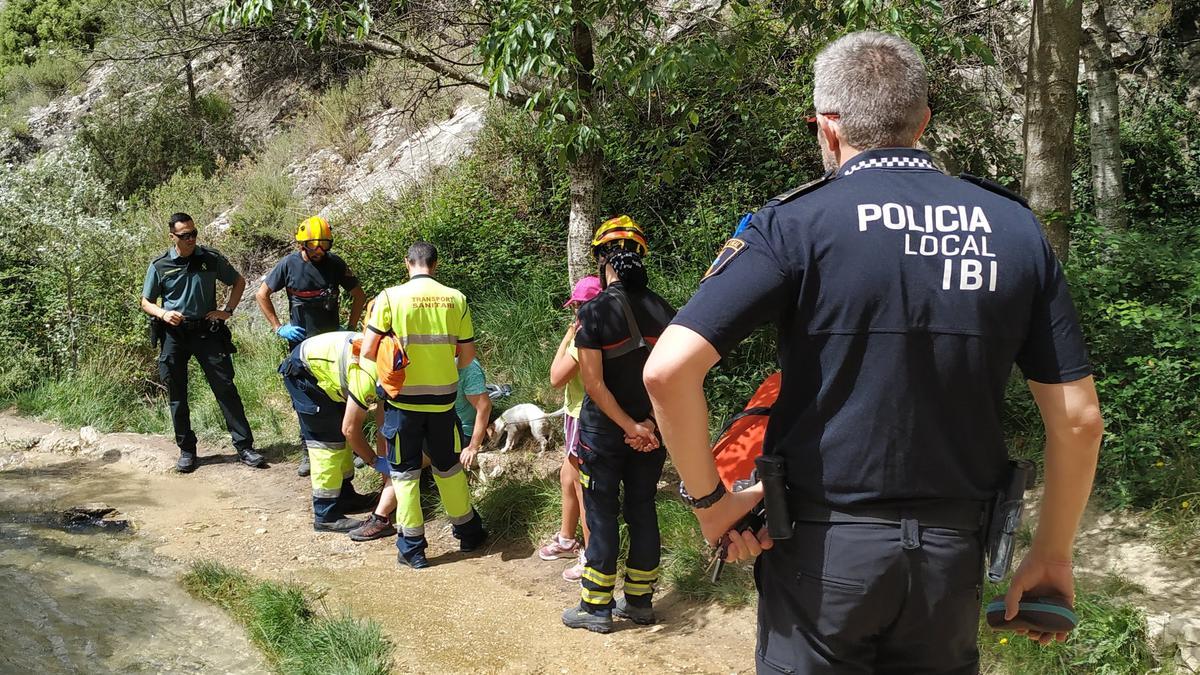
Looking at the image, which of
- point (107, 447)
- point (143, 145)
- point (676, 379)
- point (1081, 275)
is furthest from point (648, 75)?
point (143, 145)

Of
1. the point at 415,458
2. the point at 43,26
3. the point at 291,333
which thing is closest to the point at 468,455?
the point at 415,458

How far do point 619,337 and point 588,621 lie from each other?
4.84ft

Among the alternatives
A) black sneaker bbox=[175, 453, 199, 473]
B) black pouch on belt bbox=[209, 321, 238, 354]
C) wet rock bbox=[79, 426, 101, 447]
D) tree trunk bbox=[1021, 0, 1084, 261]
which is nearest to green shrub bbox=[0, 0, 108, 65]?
wet rock bbox=[79, 426, 101, 447]

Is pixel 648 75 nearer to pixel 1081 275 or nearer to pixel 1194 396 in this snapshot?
pixel 1081 275

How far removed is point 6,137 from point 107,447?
1116cm

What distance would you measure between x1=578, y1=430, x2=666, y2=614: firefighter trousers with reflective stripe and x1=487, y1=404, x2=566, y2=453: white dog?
6.27 ft

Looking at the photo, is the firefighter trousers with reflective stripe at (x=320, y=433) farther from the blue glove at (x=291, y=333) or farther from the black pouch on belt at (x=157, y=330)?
the black pouch on belt at (x=157, y=330)

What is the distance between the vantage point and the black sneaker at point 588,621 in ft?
15.8

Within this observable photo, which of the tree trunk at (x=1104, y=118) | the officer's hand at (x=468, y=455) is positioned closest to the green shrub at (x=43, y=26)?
the officer's hand at (x=468, y=455)

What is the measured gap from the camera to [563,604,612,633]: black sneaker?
4824mm

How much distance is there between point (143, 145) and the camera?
1670 centimetres

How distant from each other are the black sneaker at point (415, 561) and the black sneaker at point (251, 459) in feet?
8.89

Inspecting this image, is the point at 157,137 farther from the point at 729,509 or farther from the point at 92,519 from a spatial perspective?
the point at 729,509

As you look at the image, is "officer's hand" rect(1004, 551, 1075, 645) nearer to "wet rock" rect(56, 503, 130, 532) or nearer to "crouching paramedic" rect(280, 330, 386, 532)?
"crouching paramedic" rect(280, 330, 386, 532)
